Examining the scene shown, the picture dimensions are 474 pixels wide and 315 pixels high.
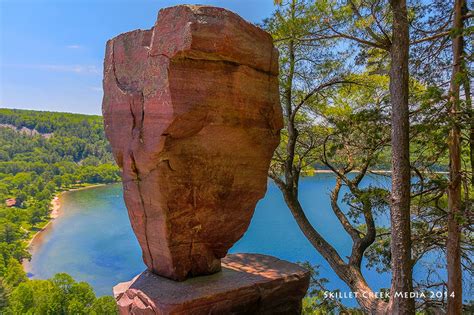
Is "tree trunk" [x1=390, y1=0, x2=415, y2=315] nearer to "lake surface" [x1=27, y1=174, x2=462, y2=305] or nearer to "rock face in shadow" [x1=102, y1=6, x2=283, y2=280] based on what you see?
"rock face in shadow" [x1=102, y1=6, x2=283, y2=280]

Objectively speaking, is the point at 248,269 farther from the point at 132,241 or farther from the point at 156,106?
the point at 132,241

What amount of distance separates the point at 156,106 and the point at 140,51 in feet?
1.58

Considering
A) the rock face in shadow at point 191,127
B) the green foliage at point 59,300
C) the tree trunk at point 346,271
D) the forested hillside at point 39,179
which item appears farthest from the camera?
the forested hillside at point 39,179

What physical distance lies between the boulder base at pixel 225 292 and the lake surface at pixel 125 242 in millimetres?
8238

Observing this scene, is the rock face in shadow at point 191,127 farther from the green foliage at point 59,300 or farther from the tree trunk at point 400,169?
the green foliage at point 59,300

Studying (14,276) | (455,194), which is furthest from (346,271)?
(14,276)

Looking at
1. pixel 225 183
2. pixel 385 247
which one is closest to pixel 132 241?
pixel 385 247

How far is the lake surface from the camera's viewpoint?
49.7ft

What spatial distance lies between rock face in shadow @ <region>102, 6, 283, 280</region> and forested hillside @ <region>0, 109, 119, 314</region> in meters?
12.0

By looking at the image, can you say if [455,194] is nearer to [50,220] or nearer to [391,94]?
[391,94]

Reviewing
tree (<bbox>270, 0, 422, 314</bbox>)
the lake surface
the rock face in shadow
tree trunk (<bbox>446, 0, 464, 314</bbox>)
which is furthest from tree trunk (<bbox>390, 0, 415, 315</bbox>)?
the lake surface

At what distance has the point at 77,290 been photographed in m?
13.1

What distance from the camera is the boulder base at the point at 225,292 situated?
2354 mm

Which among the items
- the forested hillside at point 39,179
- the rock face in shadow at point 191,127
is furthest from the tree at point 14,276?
the rock face in shadow at point 191,127
